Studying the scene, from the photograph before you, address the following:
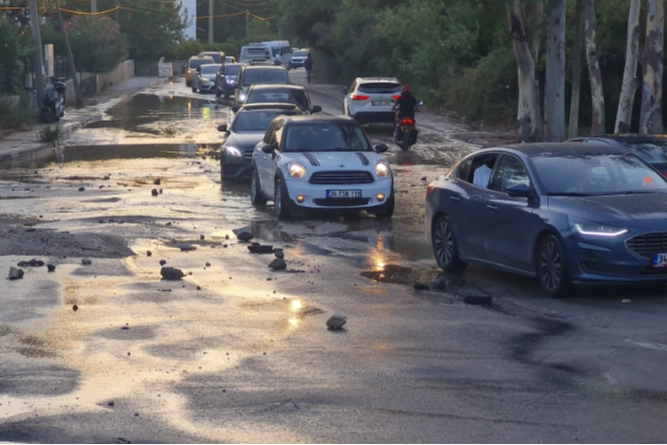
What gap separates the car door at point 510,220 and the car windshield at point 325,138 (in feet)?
20.0

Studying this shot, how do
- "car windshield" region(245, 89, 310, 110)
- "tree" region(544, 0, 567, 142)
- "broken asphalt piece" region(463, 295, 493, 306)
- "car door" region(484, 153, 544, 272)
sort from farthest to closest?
"car windshield" region(245, 89, 310, 110), "tree" region(544, 0, 567, 142), "car door" region(484, 153, 544, 272), "broken asphalt piece" region(463, 295, 493, 306)

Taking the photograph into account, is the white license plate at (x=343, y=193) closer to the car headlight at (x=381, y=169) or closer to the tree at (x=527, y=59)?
the car headlight at (x=381, y=169)

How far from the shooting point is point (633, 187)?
11.5 metres

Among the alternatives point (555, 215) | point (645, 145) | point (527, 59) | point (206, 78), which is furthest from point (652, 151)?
point (206, 78)

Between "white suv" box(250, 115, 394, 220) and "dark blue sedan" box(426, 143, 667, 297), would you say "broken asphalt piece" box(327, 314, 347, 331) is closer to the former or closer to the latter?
"dark blue sedan" box(426, 143, 667, 297)

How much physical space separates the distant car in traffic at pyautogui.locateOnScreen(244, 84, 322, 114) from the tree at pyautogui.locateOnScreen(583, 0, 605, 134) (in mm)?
6867

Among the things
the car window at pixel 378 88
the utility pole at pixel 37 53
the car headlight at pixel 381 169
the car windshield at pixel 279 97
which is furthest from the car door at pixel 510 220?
the utility pole at pixel 37 53

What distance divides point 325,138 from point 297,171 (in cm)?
136

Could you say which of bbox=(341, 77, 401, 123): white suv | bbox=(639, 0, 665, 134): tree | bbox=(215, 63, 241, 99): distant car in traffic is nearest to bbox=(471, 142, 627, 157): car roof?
bbox=(639, 0, 665, 134): tree

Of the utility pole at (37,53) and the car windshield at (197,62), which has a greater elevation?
the utility pole at (37,53)

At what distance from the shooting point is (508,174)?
39.5 ft

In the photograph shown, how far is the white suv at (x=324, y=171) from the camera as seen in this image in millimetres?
16906

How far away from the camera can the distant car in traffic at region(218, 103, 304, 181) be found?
72.2 feet

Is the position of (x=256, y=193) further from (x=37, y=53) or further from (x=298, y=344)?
(x=37, y=53)
